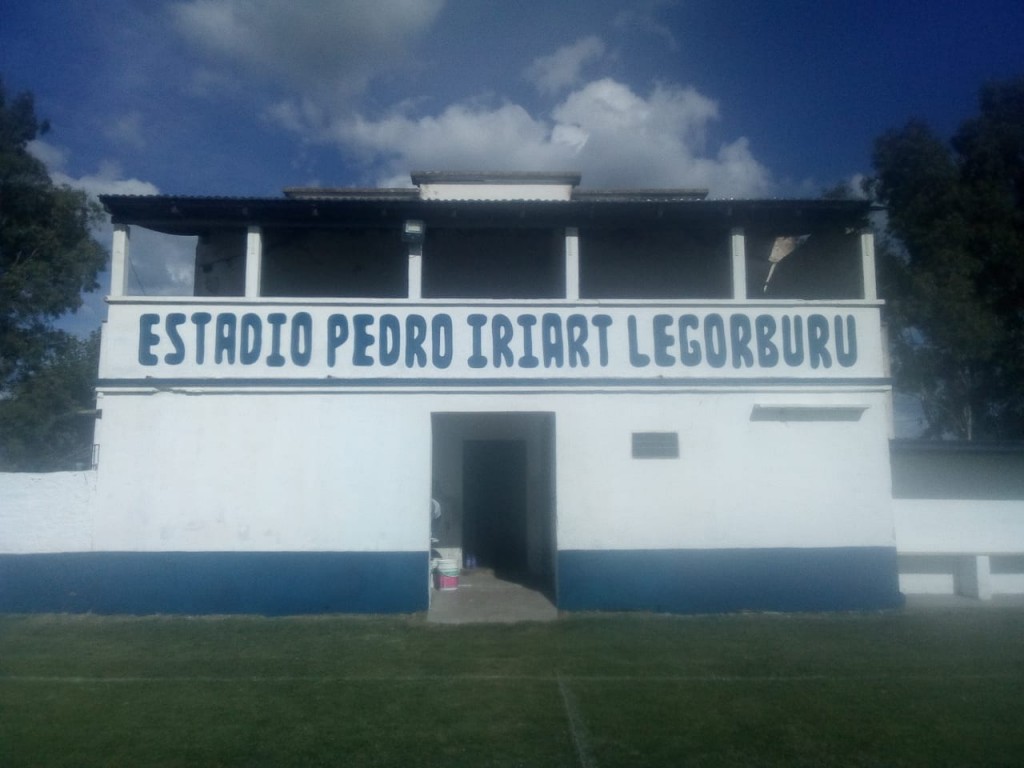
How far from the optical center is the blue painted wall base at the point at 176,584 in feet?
31.8

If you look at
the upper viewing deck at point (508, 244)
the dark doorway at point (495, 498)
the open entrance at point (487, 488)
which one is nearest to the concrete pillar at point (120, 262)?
the upper viewing deck at point (508, 244)

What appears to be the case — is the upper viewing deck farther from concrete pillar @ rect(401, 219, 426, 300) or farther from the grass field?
the grass field

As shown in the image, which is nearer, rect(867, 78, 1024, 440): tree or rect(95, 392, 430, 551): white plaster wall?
rect(95, 392, 430, 551): white plaster wall

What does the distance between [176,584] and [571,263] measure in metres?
6.53

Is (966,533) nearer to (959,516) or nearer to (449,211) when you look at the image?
(959,516)

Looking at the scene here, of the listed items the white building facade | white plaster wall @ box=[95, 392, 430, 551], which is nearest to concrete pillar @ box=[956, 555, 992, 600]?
the white building facade

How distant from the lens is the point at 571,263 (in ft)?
34.7

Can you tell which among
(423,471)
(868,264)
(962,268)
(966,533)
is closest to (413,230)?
(423,471)

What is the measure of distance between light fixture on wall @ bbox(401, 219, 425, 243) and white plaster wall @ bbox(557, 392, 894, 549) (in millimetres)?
2994

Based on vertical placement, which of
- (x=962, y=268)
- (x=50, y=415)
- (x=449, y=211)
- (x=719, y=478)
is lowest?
(x=719, y=478)

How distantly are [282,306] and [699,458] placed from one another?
228 inches

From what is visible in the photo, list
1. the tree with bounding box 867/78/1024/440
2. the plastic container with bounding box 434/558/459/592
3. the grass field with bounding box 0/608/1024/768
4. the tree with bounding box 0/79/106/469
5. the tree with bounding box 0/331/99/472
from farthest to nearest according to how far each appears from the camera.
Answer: the tree with bounding box 0/331/99/472, the tree with bounding box 0/79/106/469, the tree with bounding box 867/78/1024/440, the plastic container with bounding box 434/558/459/592, the grass field with bounding box 0/608/1024/768

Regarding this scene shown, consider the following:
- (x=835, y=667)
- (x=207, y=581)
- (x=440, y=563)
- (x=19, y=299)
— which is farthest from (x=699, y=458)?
(x=19, y=299)

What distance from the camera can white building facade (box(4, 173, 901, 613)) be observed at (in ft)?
32.0
